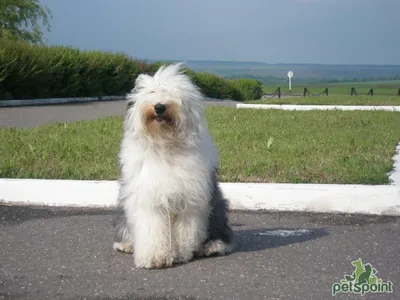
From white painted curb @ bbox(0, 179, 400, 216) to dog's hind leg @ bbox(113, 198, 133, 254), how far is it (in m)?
2.11

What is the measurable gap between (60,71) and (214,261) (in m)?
20.2

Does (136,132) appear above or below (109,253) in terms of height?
above

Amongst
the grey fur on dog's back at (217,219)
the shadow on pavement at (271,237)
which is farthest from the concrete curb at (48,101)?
the grey fur on dog's back at (217,219)

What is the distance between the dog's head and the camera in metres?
4.96

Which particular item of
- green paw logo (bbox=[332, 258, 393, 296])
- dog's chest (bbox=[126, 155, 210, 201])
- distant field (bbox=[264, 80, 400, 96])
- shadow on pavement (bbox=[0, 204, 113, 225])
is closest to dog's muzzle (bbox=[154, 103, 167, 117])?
dog's chest (bbox=[126, 155, 210, 201])

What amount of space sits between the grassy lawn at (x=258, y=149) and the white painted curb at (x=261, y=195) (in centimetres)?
56

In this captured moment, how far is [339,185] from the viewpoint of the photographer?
761cm

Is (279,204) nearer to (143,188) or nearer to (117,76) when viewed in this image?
(143,188)

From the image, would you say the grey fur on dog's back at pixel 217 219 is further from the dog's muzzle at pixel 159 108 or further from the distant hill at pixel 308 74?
the distant hill at pixel 308 74

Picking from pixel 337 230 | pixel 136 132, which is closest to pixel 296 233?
pixel 337 230

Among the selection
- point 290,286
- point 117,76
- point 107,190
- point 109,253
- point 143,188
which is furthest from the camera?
point 117,76

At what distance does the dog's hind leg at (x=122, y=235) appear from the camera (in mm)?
5477

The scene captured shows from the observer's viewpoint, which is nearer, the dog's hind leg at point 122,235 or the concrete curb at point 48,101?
the dog's hind leg at point 122,235

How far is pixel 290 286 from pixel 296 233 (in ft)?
5.53
